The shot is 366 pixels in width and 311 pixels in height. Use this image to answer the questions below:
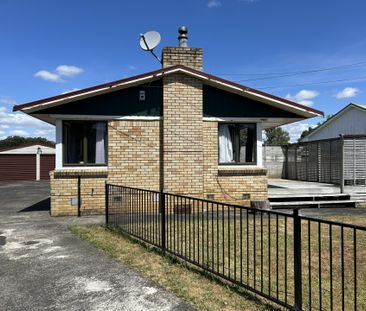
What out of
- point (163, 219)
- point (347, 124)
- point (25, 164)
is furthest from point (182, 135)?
point (25, 164)

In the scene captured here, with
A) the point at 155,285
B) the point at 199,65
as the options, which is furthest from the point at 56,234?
the point at 199,65

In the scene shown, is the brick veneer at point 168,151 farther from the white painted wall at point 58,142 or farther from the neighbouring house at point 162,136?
the white painted wall at point 58,142

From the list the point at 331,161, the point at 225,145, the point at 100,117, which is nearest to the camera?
the point at 100,117

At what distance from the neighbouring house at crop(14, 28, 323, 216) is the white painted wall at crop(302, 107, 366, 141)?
15124mm

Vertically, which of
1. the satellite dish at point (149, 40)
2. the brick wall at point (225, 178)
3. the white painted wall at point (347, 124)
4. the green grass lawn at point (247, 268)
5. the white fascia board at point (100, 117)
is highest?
the satellite dish at point (149, 40)

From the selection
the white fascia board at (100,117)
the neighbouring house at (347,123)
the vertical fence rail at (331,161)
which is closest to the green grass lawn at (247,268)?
the white fascia board at (100,117)

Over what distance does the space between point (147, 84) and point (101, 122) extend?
5.68 feet

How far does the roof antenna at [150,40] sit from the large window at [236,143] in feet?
10.4

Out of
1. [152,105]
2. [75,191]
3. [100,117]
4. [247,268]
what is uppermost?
[152,105]

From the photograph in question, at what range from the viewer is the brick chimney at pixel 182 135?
1004 cm

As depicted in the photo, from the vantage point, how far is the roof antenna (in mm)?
10516

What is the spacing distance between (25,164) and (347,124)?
24.9 meters

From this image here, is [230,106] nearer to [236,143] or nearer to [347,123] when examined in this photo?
[236,143]

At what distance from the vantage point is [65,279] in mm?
4652
